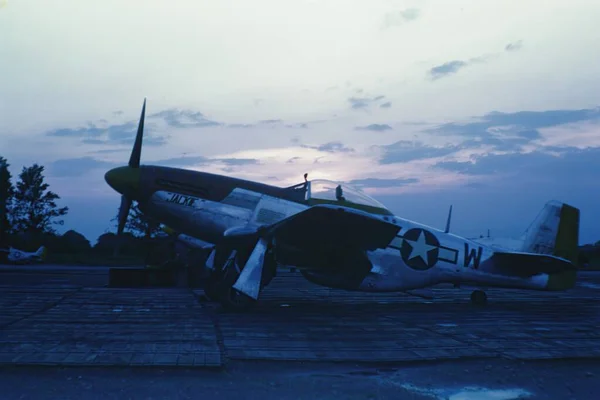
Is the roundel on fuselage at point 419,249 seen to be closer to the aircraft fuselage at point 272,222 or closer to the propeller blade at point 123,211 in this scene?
the aircraft fuselage at point 272,222

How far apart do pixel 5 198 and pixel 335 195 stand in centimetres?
5532

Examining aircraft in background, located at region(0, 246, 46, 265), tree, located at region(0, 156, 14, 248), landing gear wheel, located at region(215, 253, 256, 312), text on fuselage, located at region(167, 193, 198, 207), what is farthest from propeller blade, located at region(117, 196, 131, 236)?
tree, located at region(0, 156, 14, 248)

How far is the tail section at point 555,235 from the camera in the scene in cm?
1416

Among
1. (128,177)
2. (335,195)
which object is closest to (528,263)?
(335,195)

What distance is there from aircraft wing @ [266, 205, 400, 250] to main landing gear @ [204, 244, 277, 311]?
63 cm

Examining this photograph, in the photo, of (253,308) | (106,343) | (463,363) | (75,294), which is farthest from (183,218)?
(463,363)

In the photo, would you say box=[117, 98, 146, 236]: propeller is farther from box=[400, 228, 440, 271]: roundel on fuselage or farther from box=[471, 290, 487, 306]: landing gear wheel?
box=[471, 290, 487, 306]: landing gear wheel

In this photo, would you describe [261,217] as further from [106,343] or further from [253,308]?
[106,343]

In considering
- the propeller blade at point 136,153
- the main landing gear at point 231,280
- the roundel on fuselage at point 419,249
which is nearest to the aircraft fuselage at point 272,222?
the roundel on fuselage at point 419,249

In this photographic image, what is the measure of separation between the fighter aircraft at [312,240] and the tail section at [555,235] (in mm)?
561

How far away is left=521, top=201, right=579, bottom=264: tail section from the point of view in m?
14.2

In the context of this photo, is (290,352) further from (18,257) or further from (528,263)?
(18,257)

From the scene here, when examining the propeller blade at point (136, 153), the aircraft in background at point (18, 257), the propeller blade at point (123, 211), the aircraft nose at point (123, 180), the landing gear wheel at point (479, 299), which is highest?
the propeller blade at point (136, 153)

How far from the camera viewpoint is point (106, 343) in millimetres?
6969
